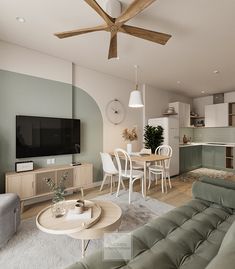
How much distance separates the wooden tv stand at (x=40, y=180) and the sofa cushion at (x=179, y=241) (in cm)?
207

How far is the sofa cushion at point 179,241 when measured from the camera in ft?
3.49

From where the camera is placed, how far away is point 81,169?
11.1ft

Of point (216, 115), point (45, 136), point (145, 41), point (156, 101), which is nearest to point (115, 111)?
point (156, 101)

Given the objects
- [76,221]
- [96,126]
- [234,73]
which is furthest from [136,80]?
[76,221]

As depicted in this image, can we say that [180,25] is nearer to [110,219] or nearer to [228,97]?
[110,219]

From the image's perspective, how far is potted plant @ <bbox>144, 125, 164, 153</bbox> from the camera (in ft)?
15.5

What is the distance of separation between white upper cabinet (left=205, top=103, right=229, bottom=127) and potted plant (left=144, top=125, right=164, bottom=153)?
240 cm

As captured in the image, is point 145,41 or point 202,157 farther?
point 202,157

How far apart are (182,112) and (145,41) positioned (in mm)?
3498

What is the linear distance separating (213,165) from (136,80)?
3926 mm

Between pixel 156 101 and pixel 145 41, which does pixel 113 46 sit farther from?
pixel 156 101

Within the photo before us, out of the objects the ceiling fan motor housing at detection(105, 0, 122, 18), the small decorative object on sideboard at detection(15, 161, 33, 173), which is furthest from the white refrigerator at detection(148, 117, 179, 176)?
the small decorative object on sideboard at detection(15, 161, 33, 173)

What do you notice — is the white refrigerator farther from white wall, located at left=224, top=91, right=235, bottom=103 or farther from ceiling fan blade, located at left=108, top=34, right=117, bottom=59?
ceiling fan blade, located at left=108, top=34, right=117, bottom=59

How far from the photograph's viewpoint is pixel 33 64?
122 inches
